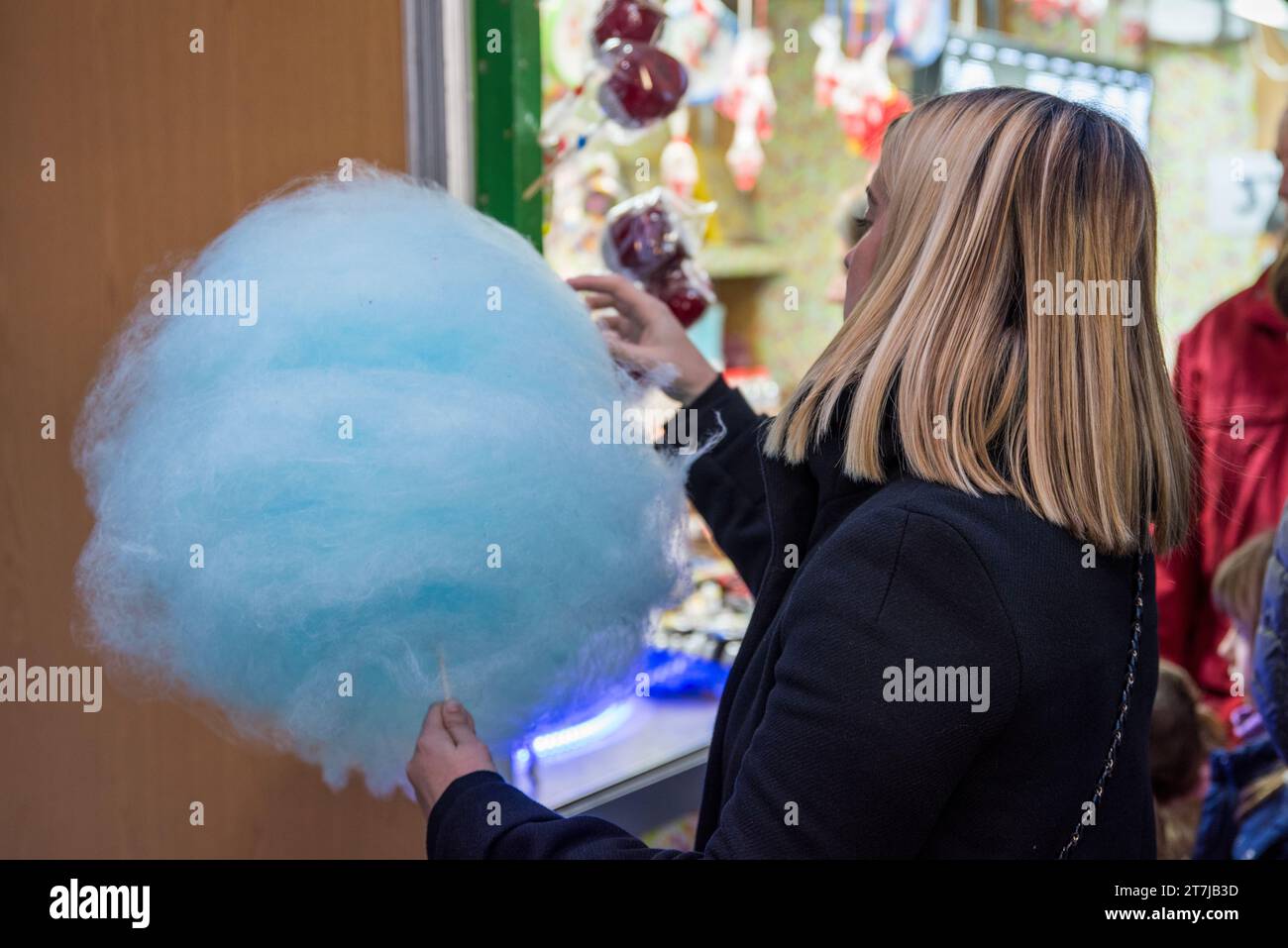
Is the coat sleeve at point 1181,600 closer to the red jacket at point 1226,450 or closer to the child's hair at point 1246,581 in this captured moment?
the red jacket at point 1226,450

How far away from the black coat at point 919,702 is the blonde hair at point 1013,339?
32 millimetres

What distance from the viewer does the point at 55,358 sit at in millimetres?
1098

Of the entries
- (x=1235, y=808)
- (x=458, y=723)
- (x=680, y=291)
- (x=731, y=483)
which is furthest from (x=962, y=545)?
(x=1235, y=808)

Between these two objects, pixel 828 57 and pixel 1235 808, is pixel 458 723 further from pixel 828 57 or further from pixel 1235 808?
pixel 828 57

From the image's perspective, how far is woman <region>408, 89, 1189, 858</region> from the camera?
0.73 meters

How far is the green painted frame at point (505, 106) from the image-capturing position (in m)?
1.34

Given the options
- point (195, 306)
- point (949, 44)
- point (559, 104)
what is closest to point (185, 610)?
point (195, 306)

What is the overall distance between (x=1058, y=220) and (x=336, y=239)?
0.54 meters

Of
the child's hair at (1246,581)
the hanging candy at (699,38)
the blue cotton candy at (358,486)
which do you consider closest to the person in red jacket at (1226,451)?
the child's hair at (1246,581)

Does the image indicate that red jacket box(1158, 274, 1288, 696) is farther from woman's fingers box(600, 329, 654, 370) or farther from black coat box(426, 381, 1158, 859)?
black coat box(426, 381, 1158, 859)

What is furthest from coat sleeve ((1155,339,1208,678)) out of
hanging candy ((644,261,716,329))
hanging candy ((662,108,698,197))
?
hanging candy ((662,108,698,197))

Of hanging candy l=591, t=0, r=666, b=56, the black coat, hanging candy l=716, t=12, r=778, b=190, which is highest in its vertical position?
hanging candy l=716, t=12, r=778, b=190

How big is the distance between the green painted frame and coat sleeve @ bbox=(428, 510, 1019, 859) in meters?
0.78
